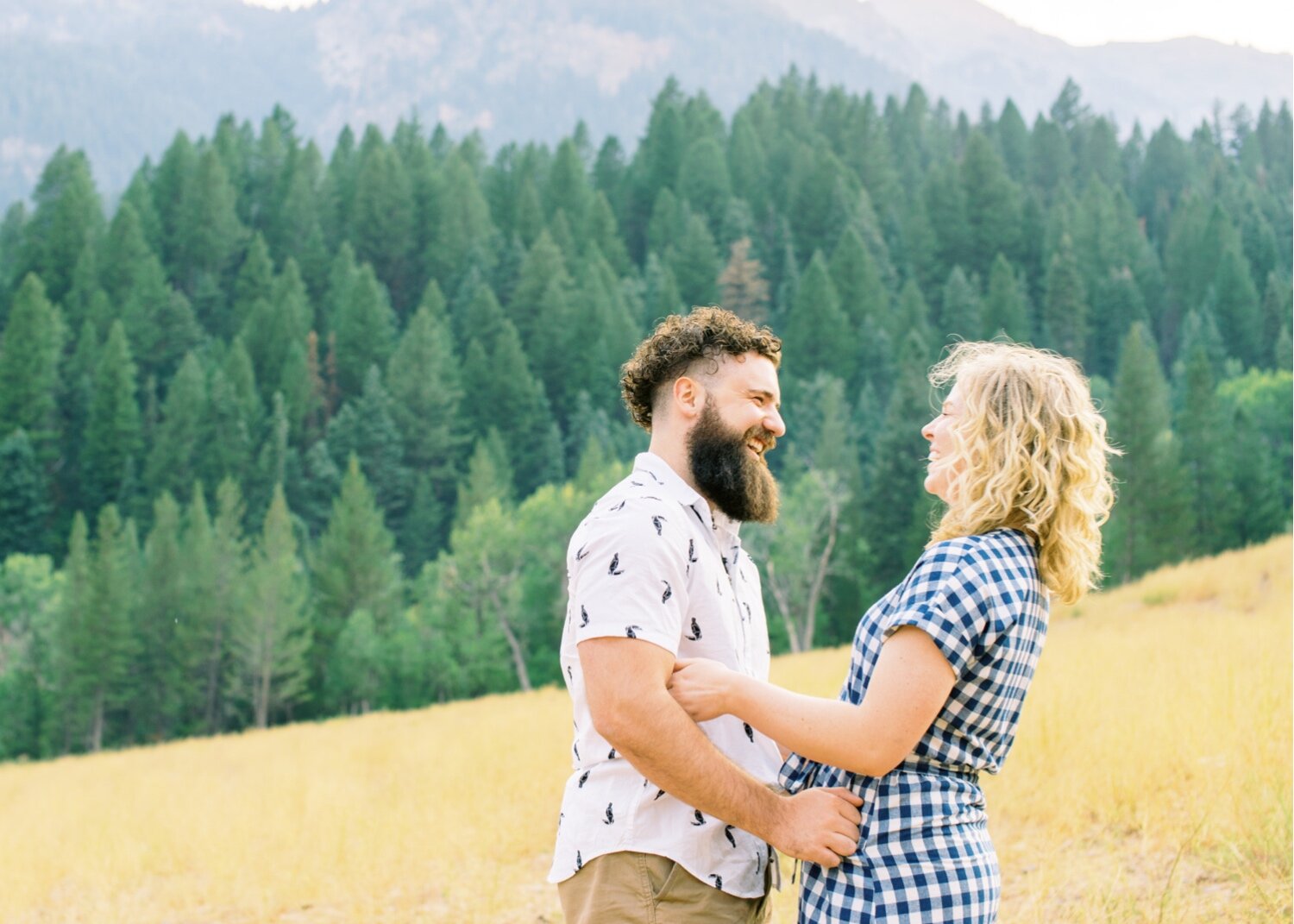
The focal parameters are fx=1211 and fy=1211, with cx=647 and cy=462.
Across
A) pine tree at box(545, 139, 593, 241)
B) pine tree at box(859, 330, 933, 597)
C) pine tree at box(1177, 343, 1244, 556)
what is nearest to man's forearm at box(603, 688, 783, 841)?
pine tree at box(859, 330, 933, 597)

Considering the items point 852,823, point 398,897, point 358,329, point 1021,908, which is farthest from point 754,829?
point 358,329

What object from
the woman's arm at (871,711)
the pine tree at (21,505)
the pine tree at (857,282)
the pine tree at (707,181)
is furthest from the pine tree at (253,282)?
the woman's arm at (871,711)

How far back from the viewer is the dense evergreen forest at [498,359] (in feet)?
179

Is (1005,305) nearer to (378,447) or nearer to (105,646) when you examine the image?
(378,447)

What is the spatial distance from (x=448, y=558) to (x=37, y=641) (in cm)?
2017

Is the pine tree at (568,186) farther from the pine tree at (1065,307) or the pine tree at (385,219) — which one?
the pine tree at (1065,307)

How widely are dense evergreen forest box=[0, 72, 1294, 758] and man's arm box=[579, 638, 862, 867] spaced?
4409 centimetres

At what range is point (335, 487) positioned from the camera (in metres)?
80.9

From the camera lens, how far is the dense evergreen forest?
54688 mm

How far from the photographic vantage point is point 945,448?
270cm

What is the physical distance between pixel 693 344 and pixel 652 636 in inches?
30.3

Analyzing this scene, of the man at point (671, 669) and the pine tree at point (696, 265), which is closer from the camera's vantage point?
the man at point (671, 669)

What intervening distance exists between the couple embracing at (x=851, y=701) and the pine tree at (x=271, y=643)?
55.5 metres

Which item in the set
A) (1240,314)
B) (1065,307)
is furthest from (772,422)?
(1065,307)
